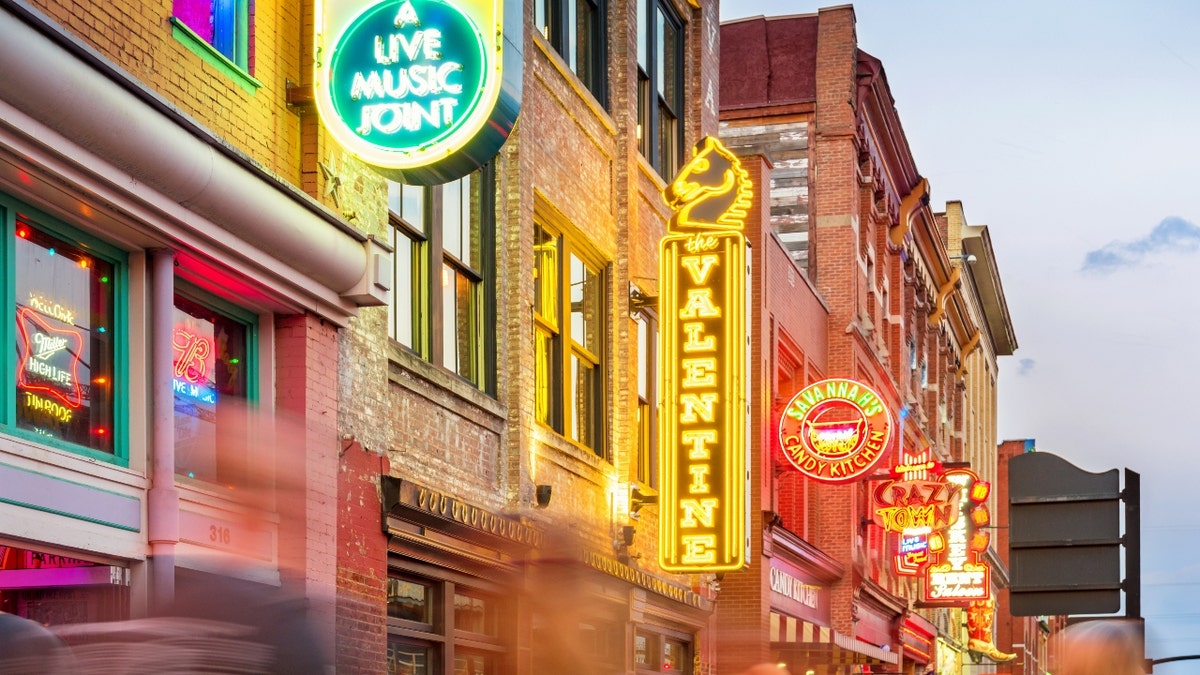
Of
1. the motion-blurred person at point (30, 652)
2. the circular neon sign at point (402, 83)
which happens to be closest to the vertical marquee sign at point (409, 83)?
the circular neon sign at point (402, 83)

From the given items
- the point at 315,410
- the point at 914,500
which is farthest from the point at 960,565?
the point at 315,410

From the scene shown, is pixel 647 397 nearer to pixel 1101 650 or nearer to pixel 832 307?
pixel 832 307

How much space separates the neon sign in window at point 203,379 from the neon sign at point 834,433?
15.8 m

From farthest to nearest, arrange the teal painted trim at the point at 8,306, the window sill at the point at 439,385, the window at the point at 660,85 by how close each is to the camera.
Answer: the window at the point at 660,85, the window sill at the point at 439,385, the teal painted trim at the point at 8,306

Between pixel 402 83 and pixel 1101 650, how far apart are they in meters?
6.20

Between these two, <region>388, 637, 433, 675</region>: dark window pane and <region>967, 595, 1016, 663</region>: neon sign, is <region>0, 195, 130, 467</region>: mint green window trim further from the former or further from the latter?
<region>967, 595, 1016, 663</region>: neon sign

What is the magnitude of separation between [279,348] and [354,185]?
141cm

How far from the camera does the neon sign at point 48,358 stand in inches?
380

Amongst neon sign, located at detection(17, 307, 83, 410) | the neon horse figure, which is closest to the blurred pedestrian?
the neon horse figure

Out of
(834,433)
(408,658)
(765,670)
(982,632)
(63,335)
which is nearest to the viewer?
(63,335)

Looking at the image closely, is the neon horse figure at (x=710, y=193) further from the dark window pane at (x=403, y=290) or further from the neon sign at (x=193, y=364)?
the neon sign at (x=193, y=364)

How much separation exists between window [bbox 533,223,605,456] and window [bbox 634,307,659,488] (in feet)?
3.99

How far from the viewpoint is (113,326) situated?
10.5 m

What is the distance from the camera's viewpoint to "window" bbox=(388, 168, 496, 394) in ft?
47.1
